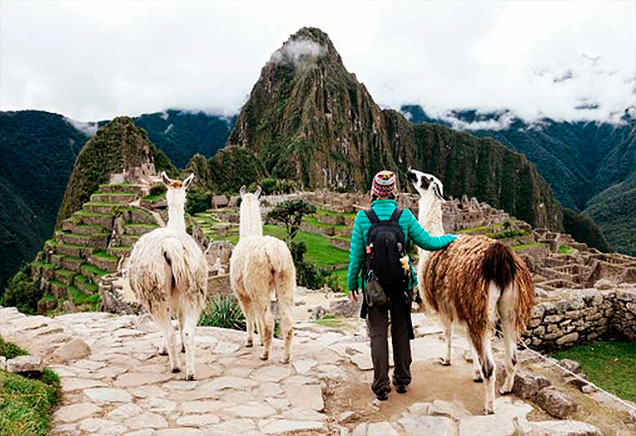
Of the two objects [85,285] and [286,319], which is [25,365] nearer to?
[286,319]

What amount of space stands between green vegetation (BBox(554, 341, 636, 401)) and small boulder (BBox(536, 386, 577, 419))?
2.30 meters

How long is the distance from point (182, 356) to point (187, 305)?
769 mm

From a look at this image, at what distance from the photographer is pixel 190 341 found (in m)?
3.90

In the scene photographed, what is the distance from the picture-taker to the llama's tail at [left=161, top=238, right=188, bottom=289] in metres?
3.98

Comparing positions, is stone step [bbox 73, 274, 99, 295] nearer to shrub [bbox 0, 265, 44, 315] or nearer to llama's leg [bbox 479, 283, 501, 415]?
shrub [bbox 0, 265, 44, 315]

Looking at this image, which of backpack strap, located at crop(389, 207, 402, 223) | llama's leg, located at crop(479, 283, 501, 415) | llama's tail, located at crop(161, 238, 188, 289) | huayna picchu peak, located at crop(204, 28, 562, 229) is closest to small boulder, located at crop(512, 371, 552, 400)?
llama's leg, located at crop(479, 283, 501, 415)

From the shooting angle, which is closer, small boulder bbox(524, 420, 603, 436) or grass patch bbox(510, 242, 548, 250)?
small boulder bbox(524, 420, 603, 436)

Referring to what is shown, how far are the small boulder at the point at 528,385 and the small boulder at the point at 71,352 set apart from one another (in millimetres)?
3892

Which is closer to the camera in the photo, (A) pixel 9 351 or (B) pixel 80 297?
(A) pixel 9 351

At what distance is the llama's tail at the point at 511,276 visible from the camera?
325cm

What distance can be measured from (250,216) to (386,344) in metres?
2.30

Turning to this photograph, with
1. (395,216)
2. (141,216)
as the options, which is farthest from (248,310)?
(141,216)

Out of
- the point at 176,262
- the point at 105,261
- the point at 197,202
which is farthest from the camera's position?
the point at 197,202

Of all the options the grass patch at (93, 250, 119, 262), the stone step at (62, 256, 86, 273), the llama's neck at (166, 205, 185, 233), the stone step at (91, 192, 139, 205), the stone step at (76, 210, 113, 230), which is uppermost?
the stone step at (91, 192, 139, 205)
